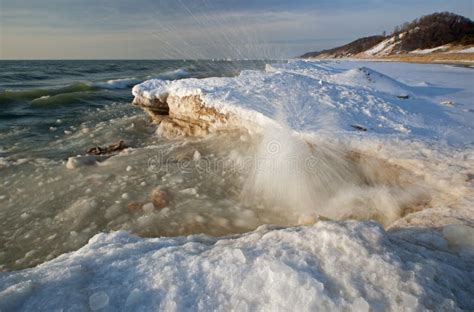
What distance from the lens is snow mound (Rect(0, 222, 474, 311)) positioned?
4.15ft

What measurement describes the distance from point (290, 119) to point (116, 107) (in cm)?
909

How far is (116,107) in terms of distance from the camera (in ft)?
37.8

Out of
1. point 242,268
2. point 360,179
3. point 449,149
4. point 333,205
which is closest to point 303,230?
point 242,268

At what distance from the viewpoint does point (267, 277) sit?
4.52 ft

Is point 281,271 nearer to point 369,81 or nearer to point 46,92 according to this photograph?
point 369,81

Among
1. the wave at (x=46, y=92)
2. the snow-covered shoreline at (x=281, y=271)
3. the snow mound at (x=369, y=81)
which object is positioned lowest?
the wave at (x=46, y=92)

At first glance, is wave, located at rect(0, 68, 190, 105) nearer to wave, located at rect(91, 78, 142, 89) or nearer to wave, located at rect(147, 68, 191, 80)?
wave, located at rect(91, 78, 142, 89)

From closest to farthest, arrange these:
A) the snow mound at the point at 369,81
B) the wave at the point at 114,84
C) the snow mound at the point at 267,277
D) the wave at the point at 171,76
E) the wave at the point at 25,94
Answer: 1. the snow mound at the point at 267,277
2. the snow mound at the point at 369,81
3. the wave at the point at 25,94
4. the wave at the point at 114,84
5. the wave at the point at 171,76

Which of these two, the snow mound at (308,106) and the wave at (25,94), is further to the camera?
the wave at (25,94)

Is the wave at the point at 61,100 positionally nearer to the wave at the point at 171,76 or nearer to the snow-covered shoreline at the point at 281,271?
the wave at the point at 171,76

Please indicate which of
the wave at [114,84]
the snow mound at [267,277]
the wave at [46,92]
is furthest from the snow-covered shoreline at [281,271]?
the wave at [114,84]

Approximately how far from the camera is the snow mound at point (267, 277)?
1264mm

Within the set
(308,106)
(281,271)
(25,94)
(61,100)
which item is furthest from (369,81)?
(25,94)

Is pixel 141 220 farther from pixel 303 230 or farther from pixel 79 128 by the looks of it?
pixel 79 128
